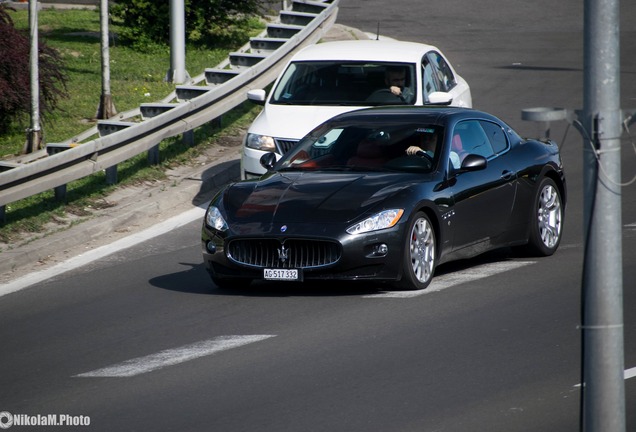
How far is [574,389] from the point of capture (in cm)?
732

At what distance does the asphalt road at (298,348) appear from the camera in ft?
23.0

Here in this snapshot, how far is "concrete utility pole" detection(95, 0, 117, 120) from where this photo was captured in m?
17.5

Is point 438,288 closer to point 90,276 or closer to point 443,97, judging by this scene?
point 90,276

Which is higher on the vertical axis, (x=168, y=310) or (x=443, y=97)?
(x=443, y=97)

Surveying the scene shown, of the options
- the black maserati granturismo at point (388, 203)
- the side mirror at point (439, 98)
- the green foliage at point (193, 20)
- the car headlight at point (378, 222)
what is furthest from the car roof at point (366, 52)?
the green foliage at point (193, 20)

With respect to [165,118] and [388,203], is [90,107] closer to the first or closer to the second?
[165,118]

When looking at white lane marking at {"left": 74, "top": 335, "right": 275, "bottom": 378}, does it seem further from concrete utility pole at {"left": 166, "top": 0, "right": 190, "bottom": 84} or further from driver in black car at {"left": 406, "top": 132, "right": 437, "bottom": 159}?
concrete utility pole at {"left": 166, "top": 0, "right": 190, "bottom": 84}

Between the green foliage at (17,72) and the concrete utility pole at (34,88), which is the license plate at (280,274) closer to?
the concrete utility pole at (34,88)

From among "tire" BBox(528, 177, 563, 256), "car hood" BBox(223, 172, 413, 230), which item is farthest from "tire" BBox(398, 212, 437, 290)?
"tire" BBox(528, 177, 563, 256)

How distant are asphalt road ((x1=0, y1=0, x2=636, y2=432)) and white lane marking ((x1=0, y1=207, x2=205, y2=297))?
0.51 ft

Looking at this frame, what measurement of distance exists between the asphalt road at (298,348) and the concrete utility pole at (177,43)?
23.3ft

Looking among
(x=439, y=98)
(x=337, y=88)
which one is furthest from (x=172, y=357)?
(x=337, y=88)

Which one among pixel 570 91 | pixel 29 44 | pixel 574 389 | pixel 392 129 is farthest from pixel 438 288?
pixel 570 91

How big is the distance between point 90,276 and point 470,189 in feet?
12.1
